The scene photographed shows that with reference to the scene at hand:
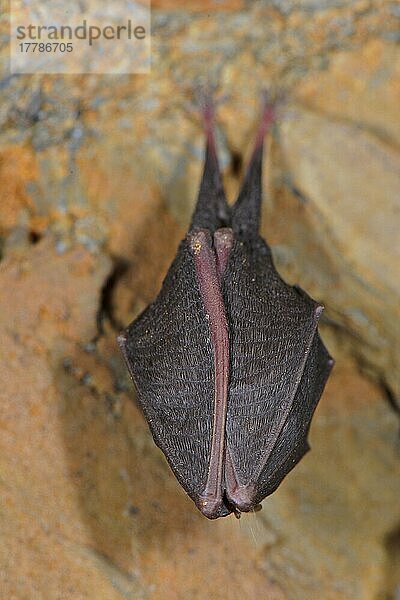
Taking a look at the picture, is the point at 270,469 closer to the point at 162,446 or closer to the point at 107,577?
the point at 162,446

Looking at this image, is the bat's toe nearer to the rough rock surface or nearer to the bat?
the bat

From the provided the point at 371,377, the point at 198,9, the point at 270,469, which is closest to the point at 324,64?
the point at 198,9

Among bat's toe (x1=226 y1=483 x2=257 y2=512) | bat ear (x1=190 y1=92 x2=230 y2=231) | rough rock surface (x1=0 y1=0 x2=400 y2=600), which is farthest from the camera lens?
bat ear (x1=190 y1=92 x2=230 y2=231)

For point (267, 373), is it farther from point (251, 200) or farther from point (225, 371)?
point (251, 200)

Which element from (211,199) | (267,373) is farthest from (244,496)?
(211,199)

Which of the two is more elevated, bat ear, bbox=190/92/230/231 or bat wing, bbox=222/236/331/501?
bat ear, bbox=190/92/230/231

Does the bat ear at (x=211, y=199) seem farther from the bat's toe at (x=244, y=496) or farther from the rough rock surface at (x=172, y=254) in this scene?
the bat's toe at (x=244, y=496)

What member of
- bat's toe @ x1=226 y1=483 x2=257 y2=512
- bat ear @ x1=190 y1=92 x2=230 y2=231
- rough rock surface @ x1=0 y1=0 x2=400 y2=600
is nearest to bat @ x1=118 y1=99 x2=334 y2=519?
bat's toe @ x1=226 y1=483 x2=257 y2=512
